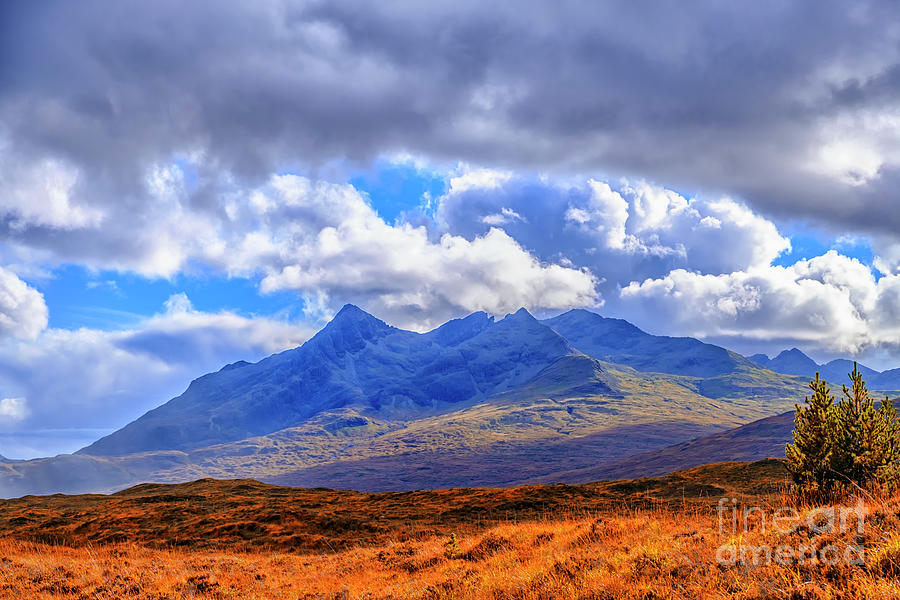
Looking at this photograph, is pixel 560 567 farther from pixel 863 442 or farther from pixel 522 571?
pixel 863 442

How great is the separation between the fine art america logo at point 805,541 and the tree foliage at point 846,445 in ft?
14.8

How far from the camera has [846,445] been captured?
17.0 meters

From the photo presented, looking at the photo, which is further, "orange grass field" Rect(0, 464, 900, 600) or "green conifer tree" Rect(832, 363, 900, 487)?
"green conifer tree" Rect(832, 363, 900, 487)

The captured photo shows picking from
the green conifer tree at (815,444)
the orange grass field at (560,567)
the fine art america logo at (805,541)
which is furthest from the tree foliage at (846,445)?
the fine art america logo at (805,541)

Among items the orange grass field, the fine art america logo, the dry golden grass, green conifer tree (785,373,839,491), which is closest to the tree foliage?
green conifer tree (785,373,839,491)

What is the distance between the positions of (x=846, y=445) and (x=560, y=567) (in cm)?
1079

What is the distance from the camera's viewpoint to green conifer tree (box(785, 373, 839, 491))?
16.7 m

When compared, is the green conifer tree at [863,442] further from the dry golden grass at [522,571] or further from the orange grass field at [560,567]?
the dry golden grass at [522,571]

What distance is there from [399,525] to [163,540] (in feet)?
48.4

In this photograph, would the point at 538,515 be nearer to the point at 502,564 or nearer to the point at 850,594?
the point at 502,564

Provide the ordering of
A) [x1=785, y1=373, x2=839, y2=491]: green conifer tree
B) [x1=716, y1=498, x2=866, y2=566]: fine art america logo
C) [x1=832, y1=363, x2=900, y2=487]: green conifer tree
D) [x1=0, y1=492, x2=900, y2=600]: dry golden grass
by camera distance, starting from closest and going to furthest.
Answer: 1. [x1=0, y1=492, x2=900, y2=600]: dry golden grass
2. [x1=716, y1=498, x2=866, y2=566]: fine art america logo
3. [x1=832, y1=363, x2=900, y2=487]: green conifer tree
4. [x1=785, y1=373, x2=839, y2=491]: green conifer tree

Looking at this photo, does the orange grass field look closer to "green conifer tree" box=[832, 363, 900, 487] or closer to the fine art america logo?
the fine art america logo

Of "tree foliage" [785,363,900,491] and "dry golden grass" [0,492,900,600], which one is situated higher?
"tree foliage" [785,363,900,491]

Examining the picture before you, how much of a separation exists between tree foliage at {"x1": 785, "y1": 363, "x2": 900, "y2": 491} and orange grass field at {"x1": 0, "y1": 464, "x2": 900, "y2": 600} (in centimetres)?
126
